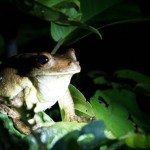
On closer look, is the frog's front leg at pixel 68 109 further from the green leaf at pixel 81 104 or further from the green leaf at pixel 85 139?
the green leaf at pixel 85 139

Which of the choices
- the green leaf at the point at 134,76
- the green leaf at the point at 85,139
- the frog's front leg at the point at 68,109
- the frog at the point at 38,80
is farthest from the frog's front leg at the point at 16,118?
the green leaf at the point at 134,76

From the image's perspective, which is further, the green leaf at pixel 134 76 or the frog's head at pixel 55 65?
the green leaf at pixel 134 76

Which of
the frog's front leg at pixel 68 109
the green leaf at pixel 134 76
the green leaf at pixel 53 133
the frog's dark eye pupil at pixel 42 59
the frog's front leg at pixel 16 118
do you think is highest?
the green leaf at pixel 53 133

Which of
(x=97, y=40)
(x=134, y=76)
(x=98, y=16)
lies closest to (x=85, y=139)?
(x=98, y=16)

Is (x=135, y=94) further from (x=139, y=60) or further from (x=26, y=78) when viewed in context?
(x=139, y=60)

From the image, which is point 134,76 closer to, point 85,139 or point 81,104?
point 81,104

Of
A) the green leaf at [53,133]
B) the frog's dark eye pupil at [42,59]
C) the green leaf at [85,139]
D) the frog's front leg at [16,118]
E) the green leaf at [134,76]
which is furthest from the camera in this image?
the green leaf at [134,76]

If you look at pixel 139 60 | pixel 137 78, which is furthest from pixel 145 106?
pixel 139 60

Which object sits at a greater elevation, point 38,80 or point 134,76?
point 38,80
